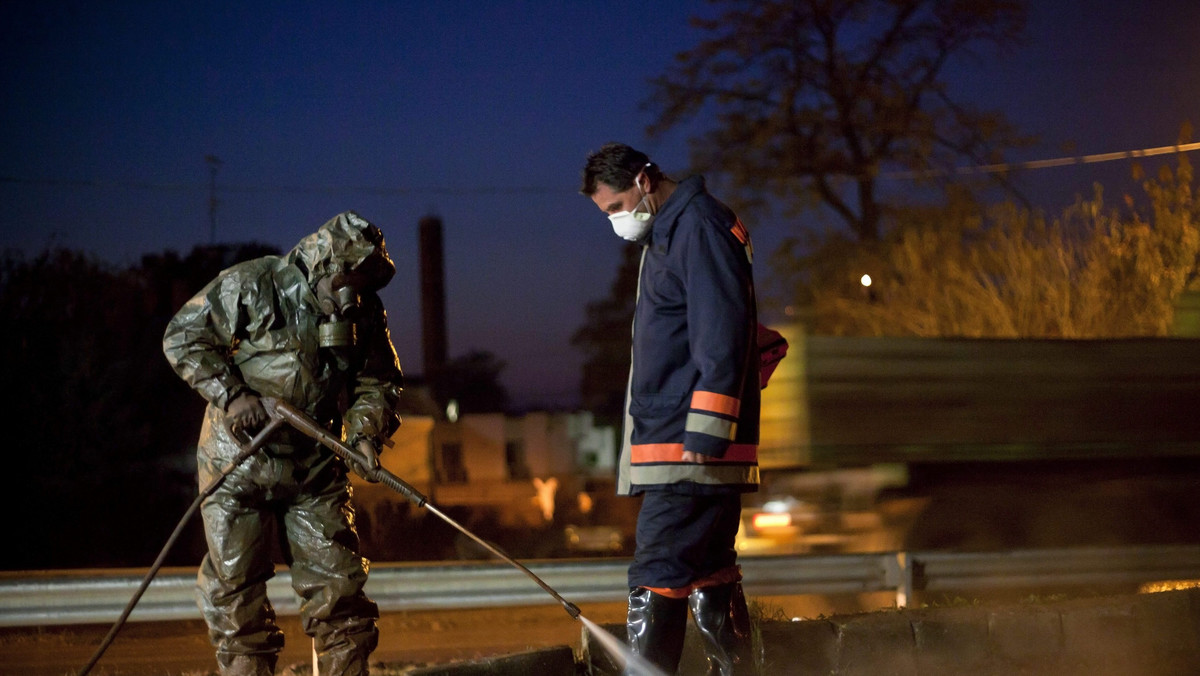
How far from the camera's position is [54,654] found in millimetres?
6223

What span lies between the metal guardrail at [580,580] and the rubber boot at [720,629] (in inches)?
68.0

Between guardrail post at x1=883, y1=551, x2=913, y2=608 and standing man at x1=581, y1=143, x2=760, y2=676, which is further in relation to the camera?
guardrail post at x1=883, y1=551, x2=913, y2=608

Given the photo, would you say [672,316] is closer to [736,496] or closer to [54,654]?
[736,496]

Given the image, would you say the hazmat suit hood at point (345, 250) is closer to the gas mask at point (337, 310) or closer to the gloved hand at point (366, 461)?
the gas mask at point (337, 310)

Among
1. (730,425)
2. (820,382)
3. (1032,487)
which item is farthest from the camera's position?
(1032,487)

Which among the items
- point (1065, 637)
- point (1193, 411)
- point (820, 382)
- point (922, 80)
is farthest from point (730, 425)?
point (922, 80)

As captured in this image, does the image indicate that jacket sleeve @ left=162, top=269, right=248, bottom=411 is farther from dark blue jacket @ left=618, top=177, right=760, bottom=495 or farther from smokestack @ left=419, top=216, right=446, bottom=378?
smokestack @ left=419, top=216, right=446, bottom=378

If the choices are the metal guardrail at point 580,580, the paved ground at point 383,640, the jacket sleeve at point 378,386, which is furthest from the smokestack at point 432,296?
the jacket sleeve at point 378,386

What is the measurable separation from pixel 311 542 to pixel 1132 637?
3628mm

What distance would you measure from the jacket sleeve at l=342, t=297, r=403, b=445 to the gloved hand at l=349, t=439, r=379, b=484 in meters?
0.10

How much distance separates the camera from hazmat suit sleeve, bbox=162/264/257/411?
4.25 m

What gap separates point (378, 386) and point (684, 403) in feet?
4.59

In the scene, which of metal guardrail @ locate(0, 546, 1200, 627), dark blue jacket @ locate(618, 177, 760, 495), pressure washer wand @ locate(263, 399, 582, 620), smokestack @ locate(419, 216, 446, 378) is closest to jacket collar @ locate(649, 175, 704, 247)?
dark blue jacket @ locate(618, 177, 760, 495)

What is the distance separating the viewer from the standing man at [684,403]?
3.57 m
